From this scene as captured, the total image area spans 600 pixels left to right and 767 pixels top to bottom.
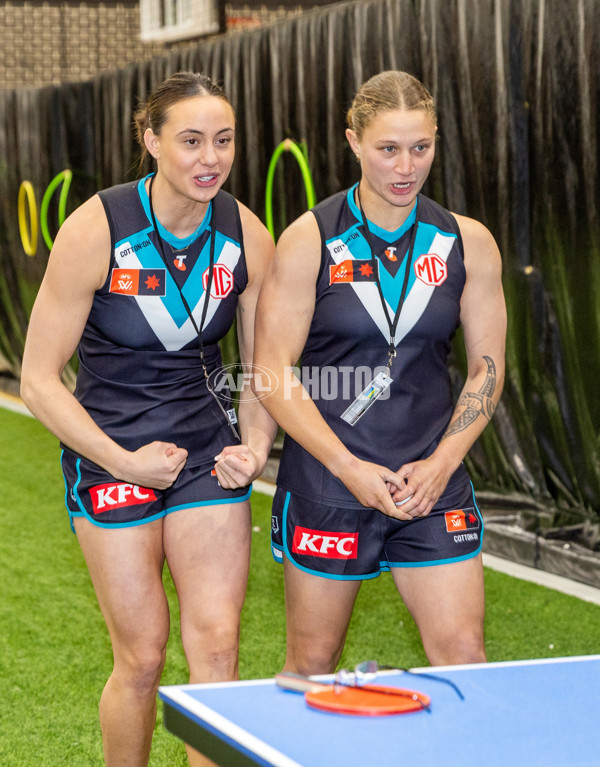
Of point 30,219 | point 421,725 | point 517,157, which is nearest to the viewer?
point 421,725

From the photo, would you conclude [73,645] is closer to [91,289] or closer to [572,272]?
[91,289]

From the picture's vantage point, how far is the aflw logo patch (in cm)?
229

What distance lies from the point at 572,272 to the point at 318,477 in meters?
2.46

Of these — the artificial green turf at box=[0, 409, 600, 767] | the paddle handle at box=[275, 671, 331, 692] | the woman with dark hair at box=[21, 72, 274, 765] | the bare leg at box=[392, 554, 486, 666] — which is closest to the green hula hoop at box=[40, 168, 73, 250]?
the artificial green turf at box=[0, 409, 600, 767]

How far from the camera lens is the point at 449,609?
7.50 ft

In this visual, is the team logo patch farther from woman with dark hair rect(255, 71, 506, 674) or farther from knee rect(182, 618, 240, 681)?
knee rect(182, 618, 240, 681)

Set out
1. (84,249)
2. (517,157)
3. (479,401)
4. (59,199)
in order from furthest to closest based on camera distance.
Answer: (59,199)
(517,157)
(479,401)
(84,249)

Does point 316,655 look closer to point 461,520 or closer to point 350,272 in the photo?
point 461,520

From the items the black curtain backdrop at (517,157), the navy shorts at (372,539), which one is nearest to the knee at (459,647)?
the navy shorts at (372,539)

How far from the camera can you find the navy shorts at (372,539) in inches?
92.0

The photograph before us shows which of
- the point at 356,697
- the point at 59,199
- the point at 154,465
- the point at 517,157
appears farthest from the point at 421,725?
the point at 59,199

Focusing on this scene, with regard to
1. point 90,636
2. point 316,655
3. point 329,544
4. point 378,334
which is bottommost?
point 90,636

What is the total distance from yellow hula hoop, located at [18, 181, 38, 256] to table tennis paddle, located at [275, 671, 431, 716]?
8226 mm

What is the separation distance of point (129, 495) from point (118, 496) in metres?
0.02
